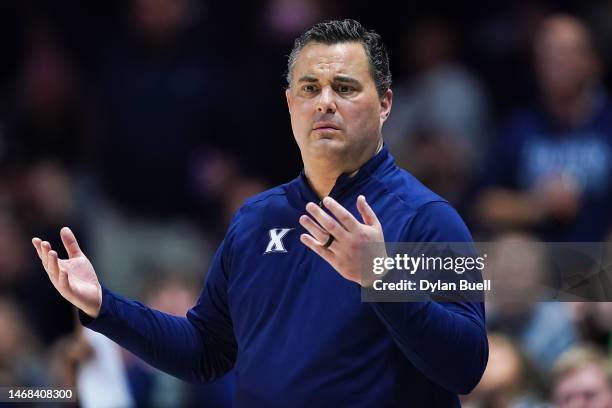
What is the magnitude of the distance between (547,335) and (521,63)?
2.60m

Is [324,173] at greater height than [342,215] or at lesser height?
greater

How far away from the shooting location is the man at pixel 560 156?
20.5 ft

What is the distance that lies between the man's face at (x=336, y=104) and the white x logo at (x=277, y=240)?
0.24 meters

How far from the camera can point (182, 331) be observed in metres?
3.66

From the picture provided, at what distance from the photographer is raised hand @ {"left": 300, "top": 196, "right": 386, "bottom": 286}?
2881 millimetres

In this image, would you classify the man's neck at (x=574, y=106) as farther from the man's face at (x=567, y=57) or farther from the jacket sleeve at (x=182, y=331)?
the jacket sleeve at (x=182, y=331)

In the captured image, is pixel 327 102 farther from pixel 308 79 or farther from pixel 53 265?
pixel 53 265

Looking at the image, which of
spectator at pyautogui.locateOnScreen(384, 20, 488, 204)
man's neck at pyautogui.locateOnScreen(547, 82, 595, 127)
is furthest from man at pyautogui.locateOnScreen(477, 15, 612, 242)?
spectator at pyautogui.locateOnScreen(384, 20, 488, 204)

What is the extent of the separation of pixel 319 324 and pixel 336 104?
2.08ft

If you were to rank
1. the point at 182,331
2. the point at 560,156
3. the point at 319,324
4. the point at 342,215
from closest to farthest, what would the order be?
the point at 342,215, the point at 319,324, the point at 182,331, the point at 560,156

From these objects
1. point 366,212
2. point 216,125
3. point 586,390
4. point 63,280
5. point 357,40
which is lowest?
point 63,280
